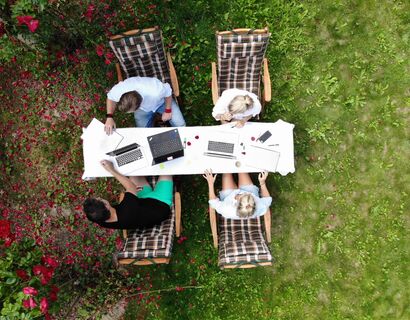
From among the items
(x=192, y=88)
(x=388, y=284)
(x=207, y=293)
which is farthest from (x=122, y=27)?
(x=388, y=284)

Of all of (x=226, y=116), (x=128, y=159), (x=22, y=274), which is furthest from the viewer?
(x=226, y=116)

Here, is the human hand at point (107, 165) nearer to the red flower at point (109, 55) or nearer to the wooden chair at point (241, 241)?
the wooden chair at point (241, 241)

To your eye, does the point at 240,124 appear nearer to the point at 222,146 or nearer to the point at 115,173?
the point at 222,146

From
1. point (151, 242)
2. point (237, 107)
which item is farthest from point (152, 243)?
point (237, 107)

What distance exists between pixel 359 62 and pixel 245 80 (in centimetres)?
178

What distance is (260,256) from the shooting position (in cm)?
451

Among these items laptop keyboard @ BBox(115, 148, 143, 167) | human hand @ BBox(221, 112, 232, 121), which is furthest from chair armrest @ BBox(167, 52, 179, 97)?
laptop keyboard @ BBox(115, 148, 143, 167)

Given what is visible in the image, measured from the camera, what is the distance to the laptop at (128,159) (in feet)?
14.7

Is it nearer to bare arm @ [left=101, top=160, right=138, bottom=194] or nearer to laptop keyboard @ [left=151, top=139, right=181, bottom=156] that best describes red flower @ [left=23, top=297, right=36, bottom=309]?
bare arm @ [left=101, top=160, right=138, bottom=194]

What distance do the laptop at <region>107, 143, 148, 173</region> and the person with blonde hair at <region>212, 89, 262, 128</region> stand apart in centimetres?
106

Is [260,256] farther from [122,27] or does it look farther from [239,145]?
[122,27]

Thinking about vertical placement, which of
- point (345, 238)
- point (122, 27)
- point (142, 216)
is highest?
point (122, 27)

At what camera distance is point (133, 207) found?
4492 mm

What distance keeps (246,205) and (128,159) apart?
1.46 m
